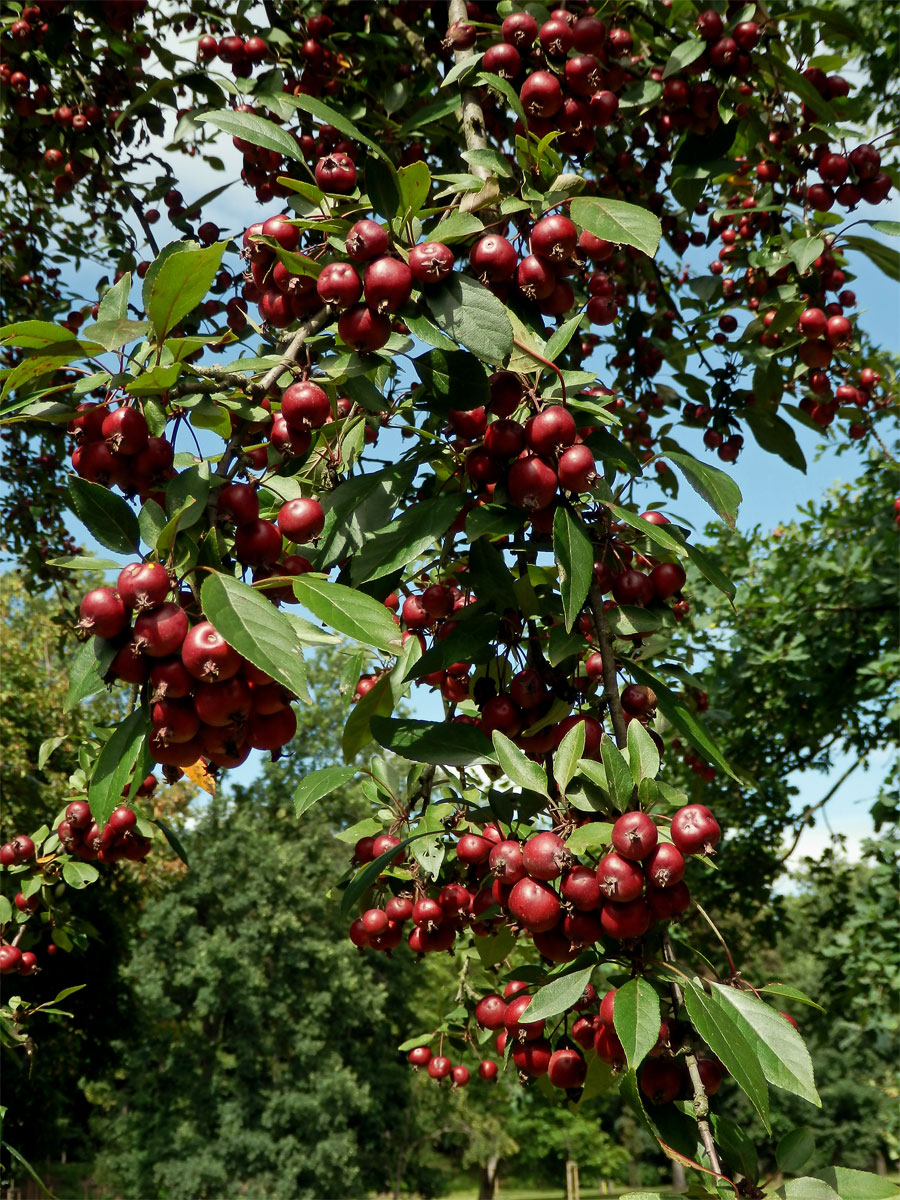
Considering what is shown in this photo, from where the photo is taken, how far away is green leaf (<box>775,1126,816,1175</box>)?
4.03 ft

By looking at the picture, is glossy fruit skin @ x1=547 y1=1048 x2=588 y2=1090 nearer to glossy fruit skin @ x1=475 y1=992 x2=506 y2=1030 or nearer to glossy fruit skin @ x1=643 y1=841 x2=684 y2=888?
glossy fruit skin @ x1=643 y1=841 x2=684 y2=888

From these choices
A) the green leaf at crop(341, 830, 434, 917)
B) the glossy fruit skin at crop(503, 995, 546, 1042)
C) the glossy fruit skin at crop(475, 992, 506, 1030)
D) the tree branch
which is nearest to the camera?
the green leaf at crop(341, 830, 434, 917)

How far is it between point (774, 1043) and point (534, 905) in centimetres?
34

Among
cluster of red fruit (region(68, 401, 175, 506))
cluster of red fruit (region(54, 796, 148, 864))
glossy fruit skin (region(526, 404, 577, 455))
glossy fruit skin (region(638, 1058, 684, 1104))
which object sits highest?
Result: glossy fruit skin (region(526, 404, 577, 455))

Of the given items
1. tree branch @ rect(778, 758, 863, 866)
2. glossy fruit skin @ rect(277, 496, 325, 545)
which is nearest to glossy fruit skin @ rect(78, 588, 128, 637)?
glossy fruit skin @ rect(277, 496, 325, 545)

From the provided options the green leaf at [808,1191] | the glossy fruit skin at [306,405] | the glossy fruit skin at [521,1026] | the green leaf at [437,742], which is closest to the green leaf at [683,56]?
the glossy fruit skin at [306,405]

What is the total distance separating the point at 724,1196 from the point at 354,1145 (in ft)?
73.6

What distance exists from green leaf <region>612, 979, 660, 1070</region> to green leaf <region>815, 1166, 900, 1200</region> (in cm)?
34

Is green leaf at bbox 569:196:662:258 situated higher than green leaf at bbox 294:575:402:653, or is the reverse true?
green leaf at bbox 569:196:662:258

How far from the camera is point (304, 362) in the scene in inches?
51.2

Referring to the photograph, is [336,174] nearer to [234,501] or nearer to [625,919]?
[234,501]

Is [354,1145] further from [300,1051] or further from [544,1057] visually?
[544,1057]

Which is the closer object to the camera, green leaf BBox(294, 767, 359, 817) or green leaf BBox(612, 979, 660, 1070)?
green leaf BBox(612, 979, 660, 1070)

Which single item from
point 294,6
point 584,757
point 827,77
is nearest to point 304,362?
point 584,757
